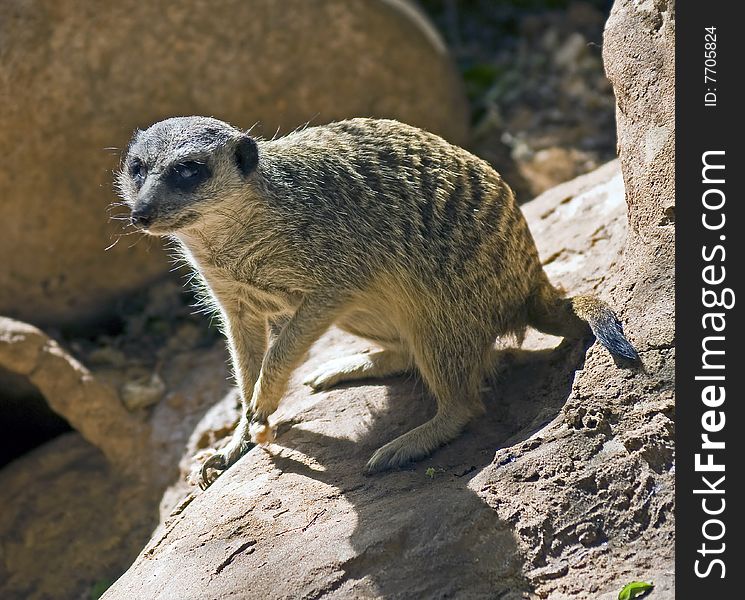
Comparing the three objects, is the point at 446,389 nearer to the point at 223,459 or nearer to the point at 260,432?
the point at 260,432

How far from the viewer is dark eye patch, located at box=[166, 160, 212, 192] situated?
3236 mm

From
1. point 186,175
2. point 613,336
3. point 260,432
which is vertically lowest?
point 260,432

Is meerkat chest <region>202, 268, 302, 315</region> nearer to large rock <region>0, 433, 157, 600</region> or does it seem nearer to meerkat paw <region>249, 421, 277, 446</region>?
meerkat paw <region>249, 421, 277, 446</region>

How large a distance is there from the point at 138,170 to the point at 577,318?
5.61 ft

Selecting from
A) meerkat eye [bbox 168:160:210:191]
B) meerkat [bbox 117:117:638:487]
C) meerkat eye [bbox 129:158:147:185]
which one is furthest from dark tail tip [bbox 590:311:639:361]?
meerkat eye [bbox 129:158:147:185]

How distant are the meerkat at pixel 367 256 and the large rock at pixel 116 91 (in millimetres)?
1950

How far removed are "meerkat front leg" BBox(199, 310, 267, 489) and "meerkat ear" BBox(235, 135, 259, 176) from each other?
65 cm

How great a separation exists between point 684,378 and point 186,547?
1.78 meters

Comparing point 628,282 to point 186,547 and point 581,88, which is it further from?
point 581,88

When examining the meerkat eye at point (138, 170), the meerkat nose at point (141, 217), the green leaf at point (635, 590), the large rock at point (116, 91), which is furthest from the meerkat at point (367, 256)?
the large rock at point (116, 91)

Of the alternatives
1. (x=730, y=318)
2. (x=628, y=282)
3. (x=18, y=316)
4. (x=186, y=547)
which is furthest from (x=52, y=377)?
(x=730, y=318)

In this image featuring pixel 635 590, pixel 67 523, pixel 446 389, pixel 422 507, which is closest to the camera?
pixel 635 590

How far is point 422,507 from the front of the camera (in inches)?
121

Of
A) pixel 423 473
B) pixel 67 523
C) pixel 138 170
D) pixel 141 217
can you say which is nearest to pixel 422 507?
pixel 423 473
